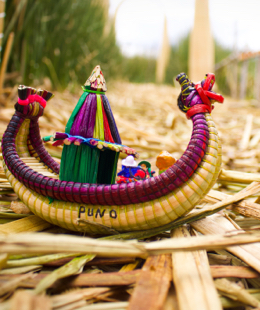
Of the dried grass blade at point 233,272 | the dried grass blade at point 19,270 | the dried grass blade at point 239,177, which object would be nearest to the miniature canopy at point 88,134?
the dried grass blade at point 19,270

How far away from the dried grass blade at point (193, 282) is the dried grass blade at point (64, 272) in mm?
222

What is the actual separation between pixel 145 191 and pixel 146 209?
0.05m

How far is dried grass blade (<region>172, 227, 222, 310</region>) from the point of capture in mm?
531

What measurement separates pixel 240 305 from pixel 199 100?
514mm

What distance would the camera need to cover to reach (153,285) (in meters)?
0.58

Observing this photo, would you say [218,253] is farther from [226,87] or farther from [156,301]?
Answer: [226,87]

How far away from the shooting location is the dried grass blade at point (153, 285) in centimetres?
52

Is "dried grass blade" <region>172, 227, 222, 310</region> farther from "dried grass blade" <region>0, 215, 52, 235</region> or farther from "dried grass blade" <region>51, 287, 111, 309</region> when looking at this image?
"dried grass blade" <region>0, 215, 52, 235</region>

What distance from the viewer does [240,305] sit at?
601 millimetres

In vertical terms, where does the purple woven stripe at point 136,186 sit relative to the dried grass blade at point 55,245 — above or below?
above

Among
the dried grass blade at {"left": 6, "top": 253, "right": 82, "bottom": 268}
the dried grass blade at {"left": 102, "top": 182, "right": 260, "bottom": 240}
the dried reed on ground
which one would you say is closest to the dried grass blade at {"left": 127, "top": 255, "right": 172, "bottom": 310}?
the dried reed on ground

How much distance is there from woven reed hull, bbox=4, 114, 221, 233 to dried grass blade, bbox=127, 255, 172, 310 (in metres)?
0.11

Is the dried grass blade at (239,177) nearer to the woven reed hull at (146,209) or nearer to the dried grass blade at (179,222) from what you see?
the dried grass blade at (179,222)

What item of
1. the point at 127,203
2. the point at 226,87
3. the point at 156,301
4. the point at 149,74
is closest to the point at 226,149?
the point at 127,203
